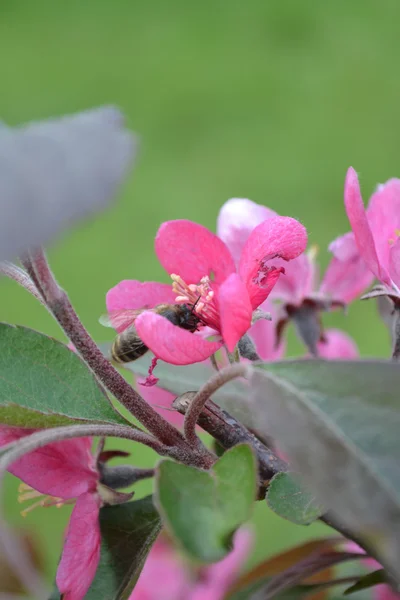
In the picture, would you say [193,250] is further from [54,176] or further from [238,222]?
[54,176]

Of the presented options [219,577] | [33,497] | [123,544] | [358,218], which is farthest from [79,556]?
[219,577]

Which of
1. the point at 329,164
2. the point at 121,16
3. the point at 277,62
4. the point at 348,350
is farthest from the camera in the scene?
the point at 121,16

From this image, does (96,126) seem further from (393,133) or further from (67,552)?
(393,133)

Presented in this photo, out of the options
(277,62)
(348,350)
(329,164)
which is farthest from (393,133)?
(348,350)

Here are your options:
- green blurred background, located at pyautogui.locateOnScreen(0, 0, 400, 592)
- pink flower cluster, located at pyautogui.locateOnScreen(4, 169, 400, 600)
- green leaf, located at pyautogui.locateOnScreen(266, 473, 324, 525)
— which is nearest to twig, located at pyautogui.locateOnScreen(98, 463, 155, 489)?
pink flower cluster, located at pyautogui.locateOnScreen(4, 169, 400, 600)

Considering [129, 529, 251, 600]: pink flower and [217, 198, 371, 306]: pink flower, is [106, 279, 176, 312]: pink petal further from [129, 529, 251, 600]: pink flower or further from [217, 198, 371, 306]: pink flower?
[129, 529, 251, 600]: pink flower

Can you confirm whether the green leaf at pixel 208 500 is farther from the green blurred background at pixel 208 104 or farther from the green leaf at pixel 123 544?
the green blurred background at pixel 208 104
